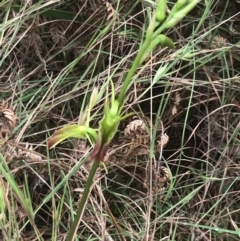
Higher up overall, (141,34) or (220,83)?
(141,34)

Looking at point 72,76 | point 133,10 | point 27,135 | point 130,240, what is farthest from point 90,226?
point 133,10

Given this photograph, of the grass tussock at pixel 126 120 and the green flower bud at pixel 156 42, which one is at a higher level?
the green flower bud at pixel 156 42

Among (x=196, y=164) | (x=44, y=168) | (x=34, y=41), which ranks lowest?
(x=196, y=164)

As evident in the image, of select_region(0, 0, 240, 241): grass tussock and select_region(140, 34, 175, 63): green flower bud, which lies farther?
select_region(0, 0, 240, 241): grass tussock

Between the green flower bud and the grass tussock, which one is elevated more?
the green flower bud

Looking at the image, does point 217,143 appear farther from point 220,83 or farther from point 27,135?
point 27,135

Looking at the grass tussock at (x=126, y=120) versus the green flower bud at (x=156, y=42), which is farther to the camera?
the grass tussock at (x=126, y=120)

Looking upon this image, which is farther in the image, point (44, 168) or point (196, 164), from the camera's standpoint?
point (196, 164)

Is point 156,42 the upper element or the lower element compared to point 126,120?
upper
